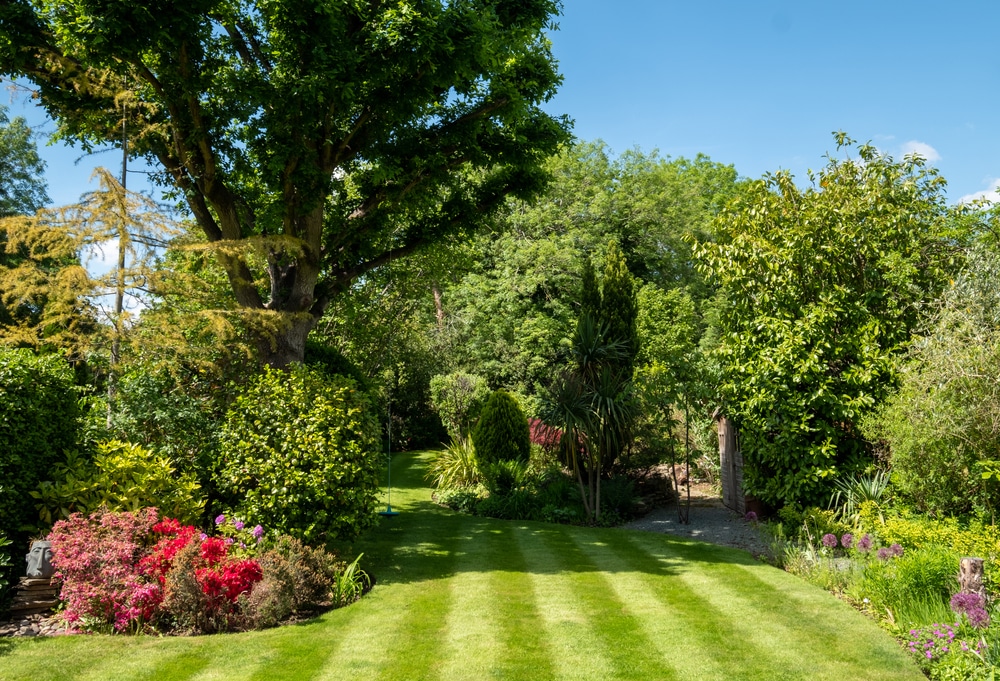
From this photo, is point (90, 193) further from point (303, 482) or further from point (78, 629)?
point (78, 629)

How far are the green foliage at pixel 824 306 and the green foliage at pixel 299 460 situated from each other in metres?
6.61

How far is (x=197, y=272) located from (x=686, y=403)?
35.0 ft

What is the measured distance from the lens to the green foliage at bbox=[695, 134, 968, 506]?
11.2 m

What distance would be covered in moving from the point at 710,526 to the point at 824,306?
15.6ft

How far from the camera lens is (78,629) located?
7297 mm

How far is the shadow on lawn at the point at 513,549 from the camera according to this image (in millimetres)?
10102

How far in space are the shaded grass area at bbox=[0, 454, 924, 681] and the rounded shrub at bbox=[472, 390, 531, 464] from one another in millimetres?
6770

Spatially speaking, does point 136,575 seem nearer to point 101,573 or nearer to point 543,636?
point 101,573

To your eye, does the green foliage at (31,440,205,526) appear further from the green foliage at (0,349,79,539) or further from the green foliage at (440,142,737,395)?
the green foliage at (440,142,737,395)

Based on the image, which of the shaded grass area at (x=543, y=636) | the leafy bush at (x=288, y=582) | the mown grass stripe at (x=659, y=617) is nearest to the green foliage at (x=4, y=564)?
the shaded grass area at (x=543, y=636)

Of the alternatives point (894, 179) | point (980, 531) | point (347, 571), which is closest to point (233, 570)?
point (347, 571)

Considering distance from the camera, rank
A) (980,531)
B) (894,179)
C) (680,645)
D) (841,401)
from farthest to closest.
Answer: (894,179)
(841,401)
(980,531)
(680,645)

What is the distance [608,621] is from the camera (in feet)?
24.9

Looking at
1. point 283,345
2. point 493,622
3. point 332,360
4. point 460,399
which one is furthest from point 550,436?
point 493,622
